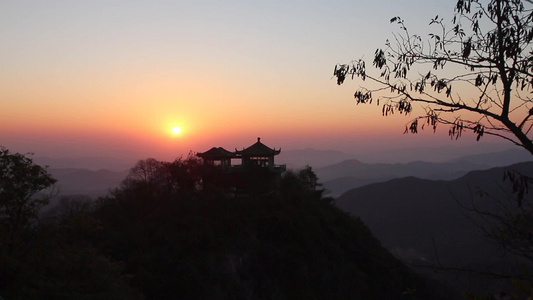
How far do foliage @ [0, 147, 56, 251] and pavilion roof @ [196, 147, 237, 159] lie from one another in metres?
20.2

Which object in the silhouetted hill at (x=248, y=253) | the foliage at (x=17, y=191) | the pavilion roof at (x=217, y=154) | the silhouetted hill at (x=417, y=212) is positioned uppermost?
the pavilion roof at (x=217, y=154)

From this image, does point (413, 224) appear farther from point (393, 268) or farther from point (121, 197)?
point (121, 197)

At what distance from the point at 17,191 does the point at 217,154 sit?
2087cm

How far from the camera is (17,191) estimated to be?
1233 centimetres

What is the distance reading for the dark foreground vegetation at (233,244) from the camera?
24797mm

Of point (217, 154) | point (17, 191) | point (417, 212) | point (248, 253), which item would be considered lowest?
point (417, 212)

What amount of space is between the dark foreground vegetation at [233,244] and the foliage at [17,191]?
718 cm

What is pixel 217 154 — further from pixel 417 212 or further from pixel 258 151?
pixel 417 212

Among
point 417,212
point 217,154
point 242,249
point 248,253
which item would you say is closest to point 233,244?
point 242,249

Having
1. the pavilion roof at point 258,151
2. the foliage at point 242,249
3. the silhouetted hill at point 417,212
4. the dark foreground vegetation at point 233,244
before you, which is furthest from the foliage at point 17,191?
the silhouetted hill at point 417,212

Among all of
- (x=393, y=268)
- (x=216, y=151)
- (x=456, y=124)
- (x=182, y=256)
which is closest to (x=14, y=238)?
(x=456, y=124)

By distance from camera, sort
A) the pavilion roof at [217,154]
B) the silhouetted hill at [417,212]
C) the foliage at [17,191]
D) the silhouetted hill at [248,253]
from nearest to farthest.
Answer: the foliage at [17,191] → the silhouetted hill at [248,253] → the pavilion roof at [217,154] → the silhouetted hill at [417,212]

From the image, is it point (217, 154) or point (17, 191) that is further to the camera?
point (217, 154)

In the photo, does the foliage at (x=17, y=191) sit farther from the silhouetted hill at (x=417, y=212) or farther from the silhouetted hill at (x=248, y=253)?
the silhouetted hill at (x=417, y=212)
